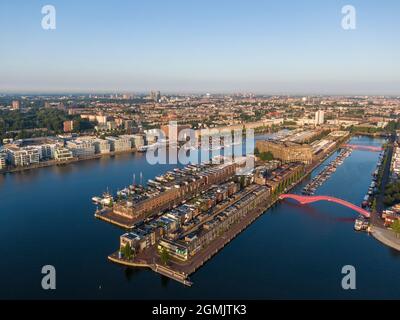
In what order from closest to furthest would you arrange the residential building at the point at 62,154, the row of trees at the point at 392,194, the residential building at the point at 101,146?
the row of trees at the point at 392,194, the residential building at the point at 62,154, the residential building at the point at 101,146

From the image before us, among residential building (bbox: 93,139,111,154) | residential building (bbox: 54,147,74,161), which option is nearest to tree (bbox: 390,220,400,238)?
residential building (bbox: 54,147,74,161)

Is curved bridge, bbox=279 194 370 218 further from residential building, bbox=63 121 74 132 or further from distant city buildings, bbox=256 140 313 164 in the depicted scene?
residential building, bbox=63 121 74 132

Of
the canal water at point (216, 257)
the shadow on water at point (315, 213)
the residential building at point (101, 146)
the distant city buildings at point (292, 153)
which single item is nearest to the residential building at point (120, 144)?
the residential building at point (101, 146)

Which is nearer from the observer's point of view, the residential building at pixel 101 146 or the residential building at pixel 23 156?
the residential building at pixel 23 156

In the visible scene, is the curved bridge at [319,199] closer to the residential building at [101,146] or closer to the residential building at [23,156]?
the residential building at [101,146]

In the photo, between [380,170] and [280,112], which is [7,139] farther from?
[280,112]

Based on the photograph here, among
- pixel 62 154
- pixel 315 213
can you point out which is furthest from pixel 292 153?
pixel 62 154

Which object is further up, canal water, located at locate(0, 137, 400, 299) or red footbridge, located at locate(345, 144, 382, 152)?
red footbridge, located at locate(345, 144, 382, 152)

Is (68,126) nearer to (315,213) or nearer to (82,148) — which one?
(82,148)

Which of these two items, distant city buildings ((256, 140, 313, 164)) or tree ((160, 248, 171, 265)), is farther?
distant city buildings ((256, 140, 313, 164))
